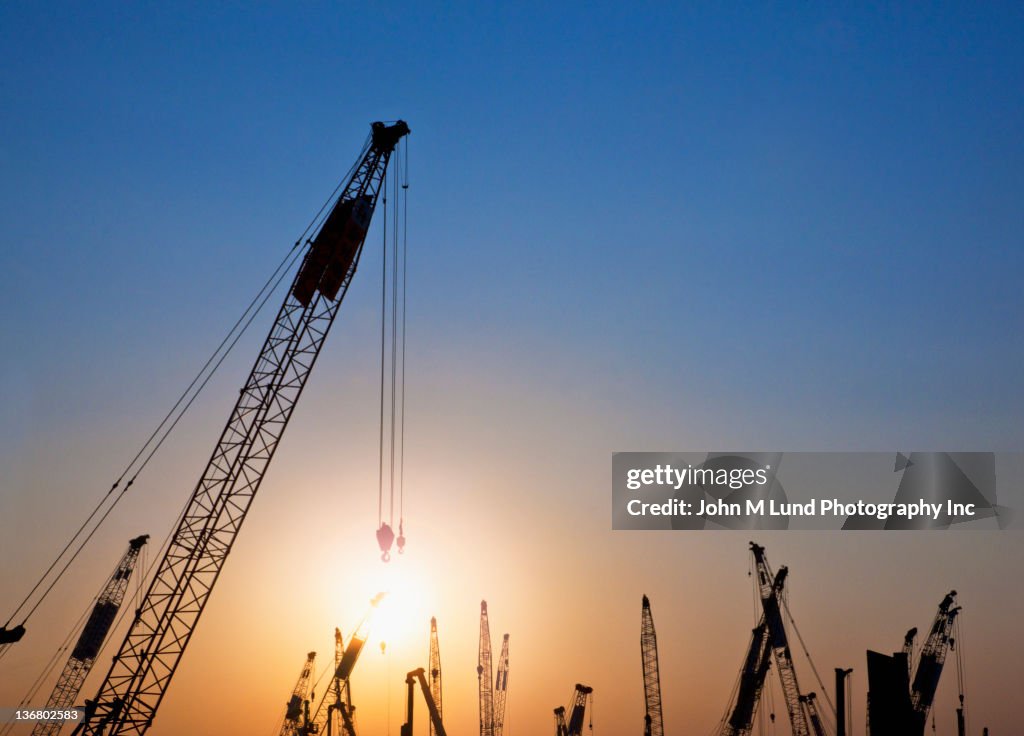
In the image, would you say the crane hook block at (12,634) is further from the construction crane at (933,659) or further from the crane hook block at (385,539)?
the construction crane at (933,659)

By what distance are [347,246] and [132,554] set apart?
3610 cm

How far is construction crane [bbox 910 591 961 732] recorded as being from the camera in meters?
99.6

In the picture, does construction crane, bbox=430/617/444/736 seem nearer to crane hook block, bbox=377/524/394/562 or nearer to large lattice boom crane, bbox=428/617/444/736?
large lattice boom crane, bbox=428/617/444/736

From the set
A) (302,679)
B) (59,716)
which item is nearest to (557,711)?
(302,679)

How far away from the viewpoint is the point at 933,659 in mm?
100375

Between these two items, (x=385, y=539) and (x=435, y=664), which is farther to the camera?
(x=435, y=664)

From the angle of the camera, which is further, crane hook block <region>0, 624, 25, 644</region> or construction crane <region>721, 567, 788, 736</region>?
A: construction crane <region>721, 567, 788, 736</region>

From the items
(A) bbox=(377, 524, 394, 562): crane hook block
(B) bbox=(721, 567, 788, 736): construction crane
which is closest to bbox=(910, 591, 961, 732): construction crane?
(B) bbox=(721, 567, 788, 736): construction crane

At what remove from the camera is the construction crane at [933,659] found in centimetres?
9962

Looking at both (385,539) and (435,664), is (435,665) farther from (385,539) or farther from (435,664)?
(385,539)

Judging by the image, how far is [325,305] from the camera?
203 ft

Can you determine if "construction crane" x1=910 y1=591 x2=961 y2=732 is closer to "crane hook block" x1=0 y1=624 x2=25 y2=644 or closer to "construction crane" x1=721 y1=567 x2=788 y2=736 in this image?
"construction crane" x1=721 y1=567 x2=788 y2=736

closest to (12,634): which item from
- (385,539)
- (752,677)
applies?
(385,539)

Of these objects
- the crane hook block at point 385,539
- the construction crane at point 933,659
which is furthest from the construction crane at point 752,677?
the crane hook block at point 385,539
